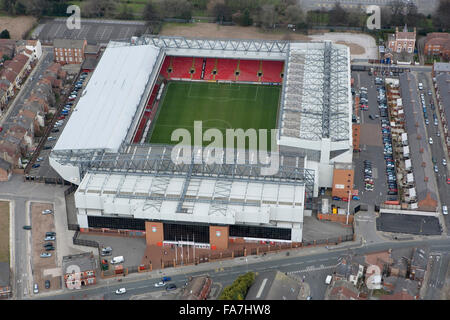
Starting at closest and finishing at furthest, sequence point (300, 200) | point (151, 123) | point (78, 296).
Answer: point (78, 296) → point (300, 200) → point (151, 123)

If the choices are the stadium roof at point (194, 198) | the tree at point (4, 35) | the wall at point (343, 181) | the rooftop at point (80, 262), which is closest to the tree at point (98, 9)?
the tree at point (4, 35)

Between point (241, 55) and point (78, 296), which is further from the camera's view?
point (241, 55)

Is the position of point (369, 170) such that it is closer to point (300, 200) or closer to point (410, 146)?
point (410, 146)

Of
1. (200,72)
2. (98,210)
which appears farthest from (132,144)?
(200,72)

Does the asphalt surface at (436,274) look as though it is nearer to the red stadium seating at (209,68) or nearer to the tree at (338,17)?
the red stadium seating at (209,68)

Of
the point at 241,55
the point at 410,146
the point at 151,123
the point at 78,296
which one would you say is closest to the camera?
the point at 78,296

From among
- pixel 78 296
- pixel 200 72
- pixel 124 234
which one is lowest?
pixel 78 296

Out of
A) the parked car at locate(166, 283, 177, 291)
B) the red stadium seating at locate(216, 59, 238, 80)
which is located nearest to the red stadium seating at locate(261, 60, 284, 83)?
the red stadium seating at locate(216, 59, 238, 80)
